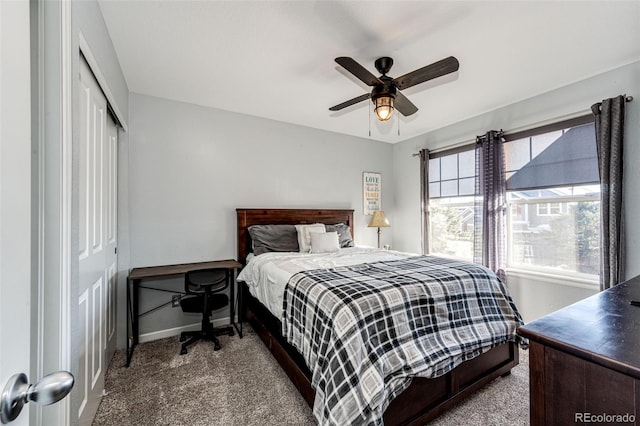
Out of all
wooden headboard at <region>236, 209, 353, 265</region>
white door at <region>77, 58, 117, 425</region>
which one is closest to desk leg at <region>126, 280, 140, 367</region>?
white door at <region>77, 58, 117, 425</region>

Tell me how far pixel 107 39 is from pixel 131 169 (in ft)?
4.17

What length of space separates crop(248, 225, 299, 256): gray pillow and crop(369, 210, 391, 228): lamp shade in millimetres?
1405

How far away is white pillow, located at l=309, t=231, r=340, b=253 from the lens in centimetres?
322

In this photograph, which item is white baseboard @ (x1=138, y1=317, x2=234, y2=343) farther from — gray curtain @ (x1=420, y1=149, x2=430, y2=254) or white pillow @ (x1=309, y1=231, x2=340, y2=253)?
gray curtain @ (x1=420, y1=149, x2=430, y2=254)

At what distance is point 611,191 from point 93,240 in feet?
13.3

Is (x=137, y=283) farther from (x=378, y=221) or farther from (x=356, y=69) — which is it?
(x=378, y=221)

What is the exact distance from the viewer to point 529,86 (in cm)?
275

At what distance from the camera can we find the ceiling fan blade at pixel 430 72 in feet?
5.70

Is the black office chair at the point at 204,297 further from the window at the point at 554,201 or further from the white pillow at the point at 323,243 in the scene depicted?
the window at the point at 554,201

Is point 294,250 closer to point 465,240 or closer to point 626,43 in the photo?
point 465,240

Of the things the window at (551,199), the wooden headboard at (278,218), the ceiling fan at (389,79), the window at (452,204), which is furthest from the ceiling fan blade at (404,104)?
the wooden headboard at (278,218)

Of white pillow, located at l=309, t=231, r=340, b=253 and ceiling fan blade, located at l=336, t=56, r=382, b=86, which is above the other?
ceiling fan blade, located at l=336, t=56, r=382, b=86
